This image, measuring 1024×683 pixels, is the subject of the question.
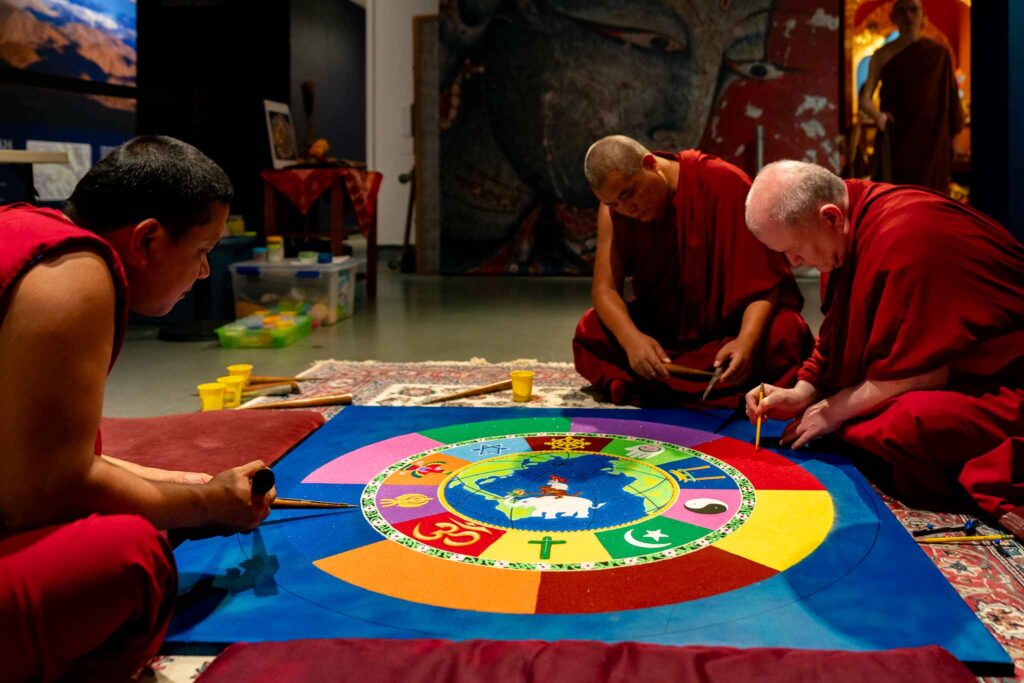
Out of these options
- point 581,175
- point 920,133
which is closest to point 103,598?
point 920,133

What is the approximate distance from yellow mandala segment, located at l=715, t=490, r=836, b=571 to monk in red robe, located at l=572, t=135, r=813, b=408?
3.78 feet

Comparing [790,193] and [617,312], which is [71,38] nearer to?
[617,312]

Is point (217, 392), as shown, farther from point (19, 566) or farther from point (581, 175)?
point (581, 175)

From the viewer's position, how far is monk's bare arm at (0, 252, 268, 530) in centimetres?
149

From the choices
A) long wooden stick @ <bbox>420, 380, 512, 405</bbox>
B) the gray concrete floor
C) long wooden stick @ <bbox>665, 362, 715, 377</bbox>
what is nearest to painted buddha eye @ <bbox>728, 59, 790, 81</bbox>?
the gray concrete floor

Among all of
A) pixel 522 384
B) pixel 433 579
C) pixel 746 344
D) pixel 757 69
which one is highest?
pixel 757 69

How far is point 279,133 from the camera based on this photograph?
8.32 m

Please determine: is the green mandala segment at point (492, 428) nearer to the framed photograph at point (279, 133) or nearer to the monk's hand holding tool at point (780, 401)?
the monk's hand holding tool at point (780, 401)

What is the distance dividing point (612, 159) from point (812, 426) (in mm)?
1357

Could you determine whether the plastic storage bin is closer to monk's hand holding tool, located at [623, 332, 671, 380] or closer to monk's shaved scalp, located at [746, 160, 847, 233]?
monk's hand holding tool, located at [623, 332, 671, 380]

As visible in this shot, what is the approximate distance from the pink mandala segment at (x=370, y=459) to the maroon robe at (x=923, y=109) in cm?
646

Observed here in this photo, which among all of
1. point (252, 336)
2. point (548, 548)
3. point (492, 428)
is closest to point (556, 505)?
point (548, 548)

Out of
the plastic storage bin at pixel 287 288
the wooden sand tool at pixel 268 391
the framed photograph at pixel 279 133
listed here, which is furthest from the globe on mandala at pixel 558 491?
the framed photograph at pixel 279 133

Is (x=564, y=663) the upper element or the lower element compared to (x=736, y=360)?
lower
